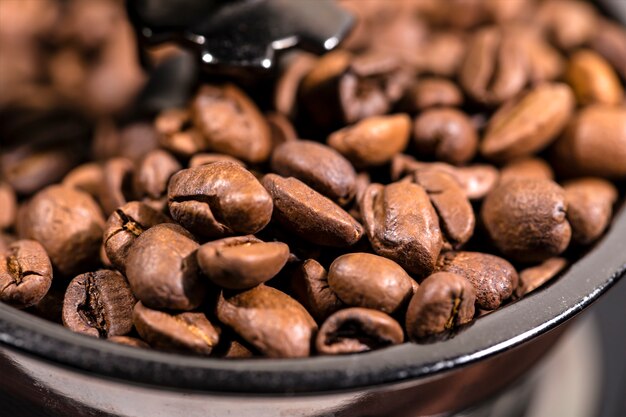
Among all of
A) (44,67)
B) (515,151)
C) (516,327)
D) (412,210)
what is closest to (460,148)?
(515,151)

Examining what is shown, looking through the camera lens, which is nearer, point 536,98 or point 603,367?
point 536,98

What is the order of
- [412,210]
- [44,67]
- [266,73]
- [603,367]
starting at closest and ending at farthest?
[412,210] → [266,73] → [603,367] → [44,67]

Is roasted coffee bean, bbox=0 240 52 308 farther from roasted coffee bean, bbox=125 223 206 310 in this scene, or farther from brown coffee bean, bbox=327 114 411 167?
brown coffee bean, bbox=327 114 411 167

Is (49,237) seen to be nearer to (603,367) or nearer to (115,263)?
(115,263)

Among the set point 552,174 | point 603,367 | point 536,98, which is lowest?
point 603,367

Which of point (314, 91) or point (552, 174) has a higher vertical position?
point (314, 91)

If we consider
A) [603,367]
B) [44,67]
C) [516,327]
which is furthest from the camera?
[44,67]
